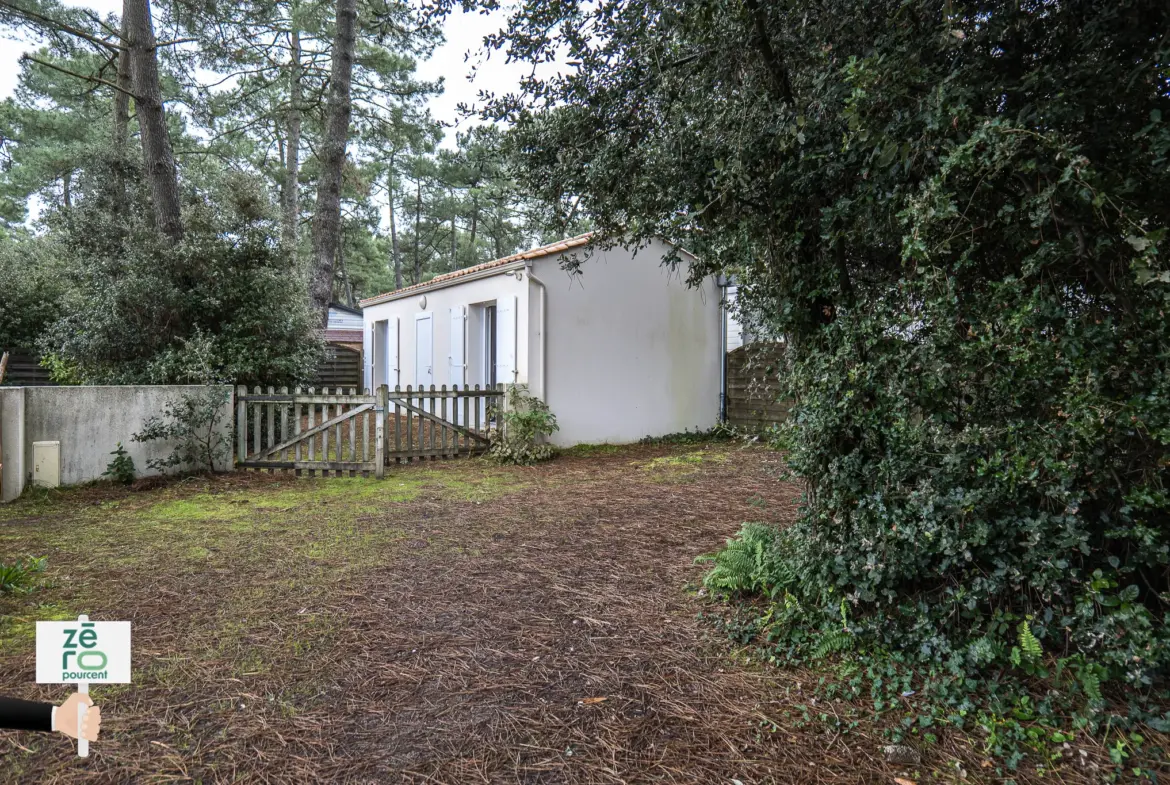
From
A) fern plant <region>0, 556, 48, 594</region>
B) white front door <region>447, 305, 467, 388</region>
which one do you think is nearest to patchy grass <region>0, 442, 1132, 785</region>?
fern plant <region>0, 556, 48, 594</region>

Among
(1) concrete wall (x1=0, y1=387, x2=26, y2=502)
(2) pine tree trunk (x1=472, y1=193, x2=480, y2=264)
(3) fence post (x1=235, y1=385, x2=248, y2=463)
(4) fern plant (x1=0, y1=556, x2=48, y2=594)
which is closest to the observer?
(4) fern plant (x1=0, y1=556, x2=48, y2=594)

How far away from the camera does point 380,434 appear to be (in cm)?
699

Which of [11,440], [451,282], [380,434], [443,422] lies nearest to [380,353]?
[451,282]

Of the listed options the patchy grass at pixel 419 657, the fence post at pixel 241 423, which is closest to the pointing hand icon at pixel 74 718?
the patchy grass at pixel 419 657

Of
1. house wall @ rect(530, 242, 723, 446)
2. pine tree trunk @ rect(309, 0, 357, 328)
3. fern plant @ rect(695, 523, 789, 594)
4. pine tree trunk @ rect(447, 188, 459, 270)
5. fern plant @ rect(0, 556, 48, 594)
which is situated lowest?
fern plant @ rect(0, 556, 48, 594)

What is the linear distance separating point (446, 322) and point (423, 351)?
3.85 ft

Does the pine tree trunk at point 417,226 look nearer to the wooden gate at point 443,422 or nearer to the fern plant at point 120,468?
the wooden gate at point 443,422

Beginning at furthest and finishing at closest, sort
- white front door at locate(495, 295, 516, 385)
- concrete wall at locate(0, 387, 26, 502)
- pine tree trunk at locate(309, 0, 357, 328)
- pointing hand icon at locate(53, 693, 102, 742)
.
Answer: pine tree trunk at locate(309, 0, 357, 328) → white front door at locate(495, 295, 516, 385) → concrete wall at locate(0, 387, 26, 502) → pointing hand icon at locate(53, 693, 102, 742)

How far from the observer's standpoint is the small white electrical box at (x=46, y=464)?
5.61 meters

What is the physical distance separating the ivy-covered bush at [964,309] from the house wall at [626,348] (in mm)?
5650

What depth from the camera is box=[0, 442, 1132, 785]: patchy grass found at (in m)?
1.91

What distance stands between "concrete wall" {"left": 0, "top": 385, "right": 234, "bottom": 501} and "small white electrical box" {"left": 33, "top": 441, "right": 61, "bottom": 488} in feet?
0.19

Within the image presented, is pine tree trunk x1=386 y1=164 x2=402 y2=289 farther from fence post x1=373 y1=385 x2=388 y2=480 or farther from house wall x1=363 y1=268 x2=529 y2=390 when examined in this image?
fence post x1=373 y1=385 x2=388 y2=480

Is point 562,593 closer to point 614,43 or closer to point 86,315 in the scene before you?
point 614,43
